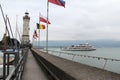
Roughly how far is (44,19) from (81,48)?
302 feet

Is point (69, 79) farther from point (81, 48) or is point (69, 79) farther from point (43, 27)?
point (81, 48)

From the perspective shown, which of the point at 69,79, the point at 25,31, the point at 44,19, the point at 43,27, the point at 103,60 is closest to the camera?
the point at 69,79

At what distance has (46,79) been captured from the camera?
15.8 meters

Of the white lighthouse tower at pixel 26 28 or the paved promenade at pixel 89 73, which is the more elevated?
the white lighthouse tower at pixel 26 28

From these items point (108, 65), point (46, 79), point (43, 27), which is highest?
point (43, 27)

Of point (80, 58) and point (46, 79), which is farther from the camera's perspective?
point (80, 58)

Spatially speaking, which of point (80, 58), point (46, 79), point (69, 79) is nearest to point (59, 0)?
point (80, 58)

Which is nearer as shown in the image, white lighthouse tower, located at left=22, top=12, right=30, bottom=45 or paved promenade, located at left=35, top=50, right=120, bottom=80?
paved promenade, located at left=35, top=50, right=120, bottom=80

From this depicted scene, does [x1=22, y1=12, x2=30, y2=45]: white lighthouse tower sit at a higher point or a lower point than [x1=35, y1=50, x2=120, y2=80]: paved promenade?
higher

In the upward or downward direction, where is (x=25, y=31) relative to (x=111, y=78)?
upward

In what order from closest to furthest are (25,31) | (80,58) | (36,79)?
(36,79) < (80,58) < (25,31)

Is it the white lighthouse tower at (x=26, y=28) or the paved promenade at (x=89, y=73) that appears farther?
the white lighthouse tower at (x=26, y=28)

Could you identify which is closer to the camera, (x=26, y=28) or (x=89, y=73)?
(x=89, y=73)

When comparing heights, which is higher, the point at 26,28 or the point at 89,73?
the point at 26,28
